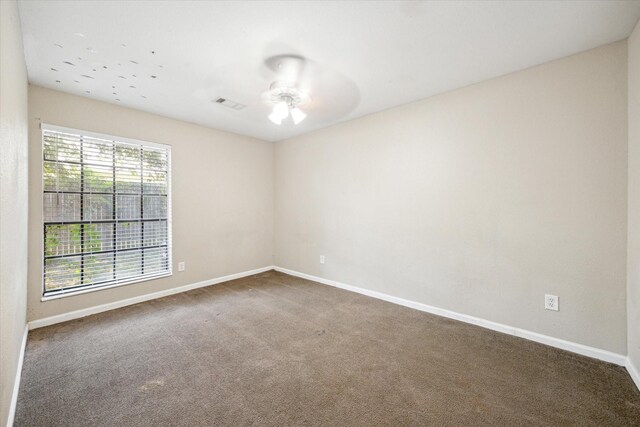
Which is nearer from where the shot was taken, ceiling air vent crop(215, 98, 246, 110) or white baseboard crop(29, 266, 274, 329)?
white baseboard crop(29, 266, 274, 329)

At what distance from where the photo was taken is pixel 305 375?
1.94 m

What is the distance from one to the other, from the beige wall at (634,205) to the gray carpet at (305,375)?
0.34 metres

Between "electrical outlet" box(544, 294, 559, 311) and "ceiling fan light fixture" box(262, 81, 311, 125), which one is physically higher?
"ceiling fan light fixture" box(262, 81, 311, 125)

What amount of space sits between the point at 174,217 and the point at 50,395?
2301mm

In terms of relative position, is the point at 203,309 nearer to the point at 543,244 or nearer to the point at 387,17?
the point at 387,17

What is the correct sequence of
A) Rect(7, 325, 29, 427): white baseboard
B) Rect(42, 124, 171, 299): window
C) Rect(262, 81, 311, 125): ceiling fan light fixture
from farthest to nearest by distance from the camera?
Rect(42, 124, 171, 299): window → Rect(262, 81, 311, 125): ceiling fan light fixture → Rect(7, 325, 29, 427): white baseboard

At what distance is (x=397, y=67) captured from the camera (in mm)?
2369

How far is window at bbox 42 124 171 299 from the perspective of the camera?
9.19 ft

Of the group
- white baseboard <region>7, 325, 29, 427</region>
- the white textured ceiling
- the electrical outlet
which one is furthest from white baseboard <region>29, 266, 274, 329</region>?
the electrical outlet

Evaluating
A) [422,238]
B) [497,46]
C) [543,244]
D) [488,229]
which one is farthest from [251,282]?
[497,46]

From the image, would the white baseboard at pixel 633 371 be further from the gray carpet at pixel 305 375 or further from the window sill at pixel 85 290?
the window sill at pixel 85 290

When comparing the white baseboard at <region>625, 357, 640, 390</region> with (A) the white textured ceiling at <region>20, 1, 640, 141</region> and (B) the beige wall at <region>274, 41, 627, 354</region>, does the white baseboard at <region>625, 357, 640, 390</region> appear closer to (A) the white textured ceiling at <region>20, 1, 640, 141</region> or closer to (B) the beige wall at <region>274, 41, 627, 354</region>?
(B) the beige wall at <region>274, 41, 627, 354</region>

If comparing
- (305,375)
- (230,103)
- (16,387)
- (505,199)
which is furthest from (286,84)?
(16,387)

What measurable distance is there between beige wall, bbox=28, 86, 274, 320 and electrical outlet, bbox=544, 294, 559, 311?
399 cm
